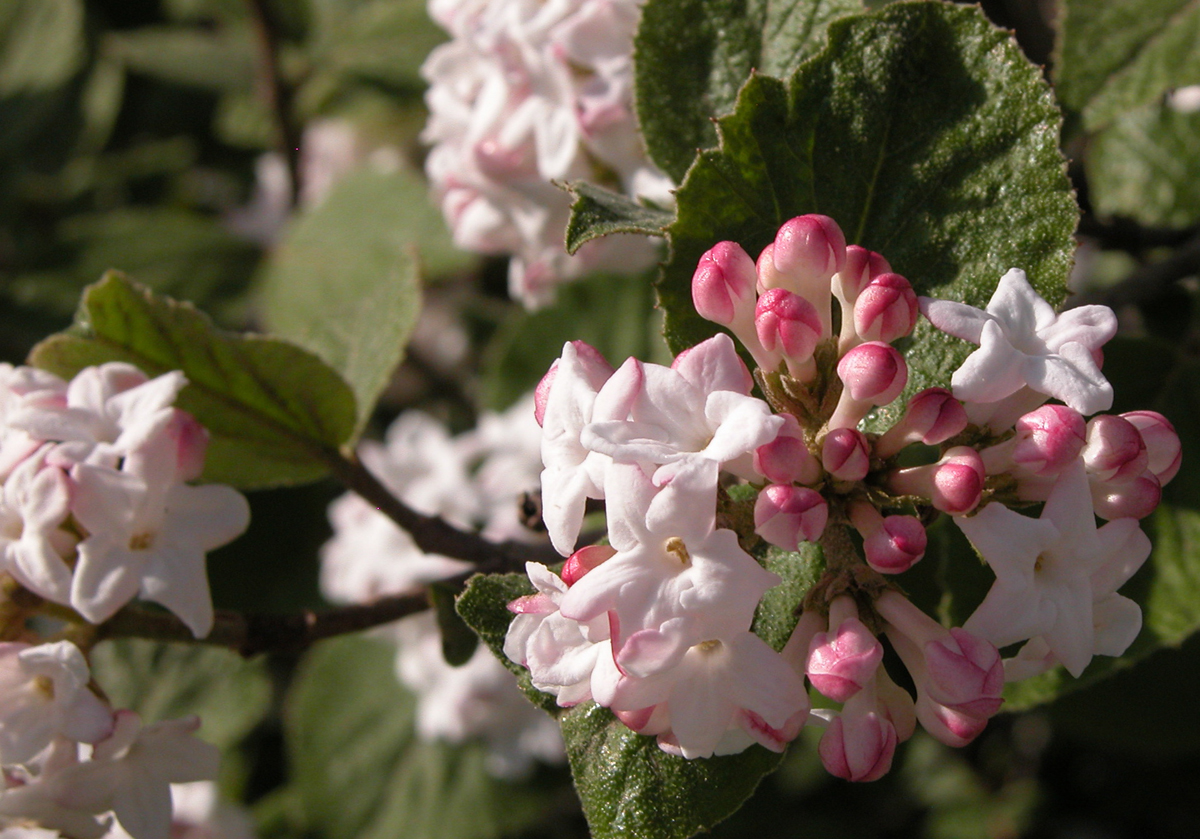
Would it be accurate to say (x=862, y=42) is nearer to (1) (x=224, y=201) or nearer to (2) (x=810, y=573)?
(2) (x=810, y=573)

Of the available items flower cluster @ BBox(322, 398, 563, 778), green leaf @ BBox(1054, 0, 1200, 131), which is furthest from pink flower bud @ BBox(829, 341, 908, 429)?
flower cluster @ BBox(322, 398, 563, 778)

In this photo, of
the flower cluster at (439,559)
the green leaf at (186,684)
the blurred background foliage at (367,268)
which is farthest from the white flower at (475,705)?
the green leaf at (186,684)

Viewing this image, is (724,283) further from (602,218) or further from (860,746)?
(860,746)

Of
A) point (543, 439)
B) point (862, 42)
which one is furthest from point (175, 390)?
point (862, 42)

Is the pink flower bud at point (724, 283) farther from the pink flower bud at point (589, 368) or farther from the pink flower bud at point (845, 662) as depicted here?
the pink flower bud at point (845, 662)

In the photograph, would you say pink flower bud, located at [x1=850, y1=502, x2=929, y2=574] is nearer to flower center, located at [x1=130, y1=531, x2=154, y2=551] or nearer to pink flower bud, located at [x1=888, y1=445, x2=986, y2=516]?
pink flower bud, located at [x1=888, y1=445, x2=986, y2=516]

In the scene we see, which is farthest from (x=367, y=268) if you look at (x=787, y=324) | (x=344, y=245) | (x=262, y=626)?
(x=787, y=324)
